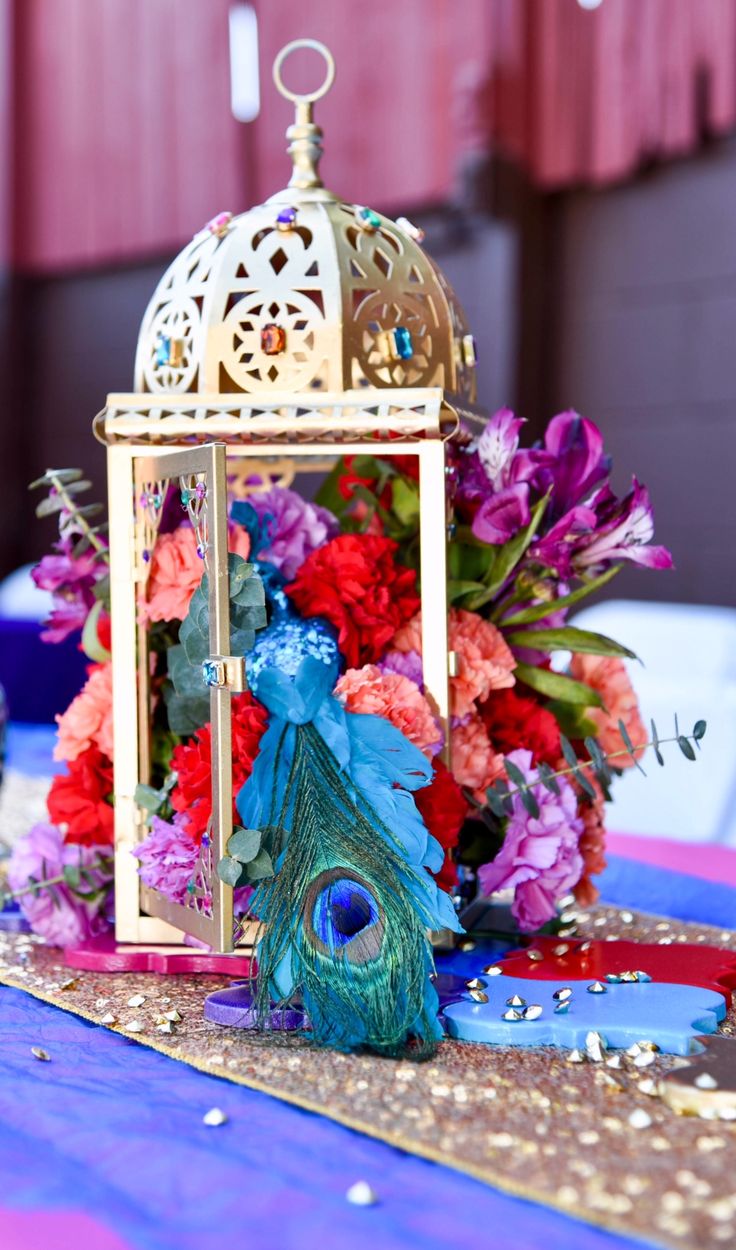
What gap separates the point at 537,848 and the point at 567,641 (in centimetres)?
16

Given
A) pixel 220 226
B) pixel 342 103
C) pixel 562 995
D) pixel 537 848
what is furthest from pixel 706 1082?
pixel 342 103

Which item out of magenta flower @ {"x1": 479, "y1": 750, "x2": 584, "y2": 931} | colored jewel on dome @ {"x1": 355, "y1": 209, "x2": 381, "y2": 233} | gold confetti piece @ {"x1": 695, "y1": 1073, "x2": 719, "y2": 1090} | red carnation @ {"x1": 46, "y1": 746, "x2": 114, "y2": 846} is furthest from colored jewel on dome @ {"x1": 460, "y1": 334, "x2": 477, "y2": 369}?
gold confetti piece @ {"x1": 695, "y1": 1073, "x2": 719, "y2": 1090}

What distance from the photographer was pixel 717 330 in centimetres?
303

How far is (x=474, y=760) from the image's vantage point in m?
0.87

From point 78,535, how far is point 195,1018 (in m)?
0.41

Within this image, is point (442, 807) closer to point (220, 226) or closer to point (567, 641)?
point (567, 641)

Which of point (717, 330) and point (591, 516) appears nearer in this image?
point (591, 516)

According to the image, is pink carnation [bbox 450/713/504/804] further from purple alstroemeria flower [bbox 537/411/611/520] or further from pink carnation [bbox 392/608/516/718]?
purple alstroemeria flower [bbox 537/411/611/520]

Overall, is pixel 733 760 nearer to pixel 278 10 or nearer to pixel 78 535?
pixel 78 535

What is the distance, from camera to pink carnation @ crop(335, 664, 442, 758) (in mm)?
794

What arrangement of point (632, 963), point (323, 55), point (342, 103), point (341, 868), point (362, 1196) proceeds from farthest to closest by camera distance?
1. point (342, 103)
2. point (323, 55)
3. point (632, 963)
4. point (341, 868)
5. point (362, 1196)

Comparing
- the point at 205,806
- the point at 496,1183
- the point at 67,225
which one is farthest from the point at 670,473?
the point at 496,1183

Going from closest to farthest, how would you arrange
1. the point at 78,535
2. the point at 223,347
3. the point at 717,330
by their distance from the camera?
the point at 223,347 < the point at 78,535 < the point at 717,330

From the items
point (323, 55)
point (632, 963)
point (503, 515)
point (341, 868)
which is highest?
point (323, 55)
